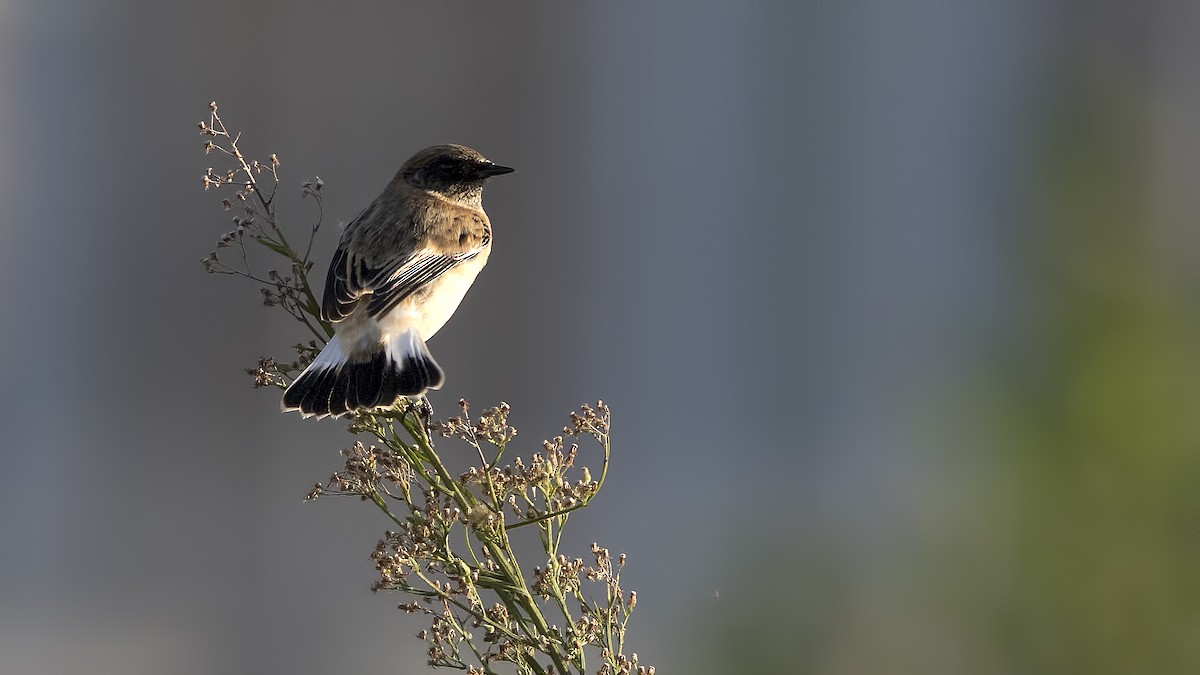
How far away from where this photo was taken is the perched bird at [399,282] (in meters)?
1.94

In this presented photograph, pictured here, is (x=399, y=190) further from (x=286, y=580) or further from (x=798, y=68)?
(x=798, y=68)

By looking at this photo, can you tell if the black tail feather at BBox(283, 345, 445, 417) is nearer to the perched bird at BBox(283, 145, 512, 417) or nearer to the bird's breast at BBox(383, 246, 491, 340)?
the perched bird at BBox(283, 145, 512, 417)

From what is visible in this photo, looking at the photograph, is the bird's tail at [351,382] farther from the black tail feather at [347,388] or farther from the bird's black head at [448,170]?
the bird's black head at [448,170]

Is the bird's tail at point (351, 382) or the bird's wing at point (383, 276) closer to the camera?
the bird's tail at point (351, 382)

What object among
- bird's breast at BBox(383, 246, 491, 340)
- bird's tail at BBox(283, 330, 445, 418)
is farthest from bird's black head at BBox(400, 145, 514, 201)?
bird's tail at BBox(283, 330, 445, 418)

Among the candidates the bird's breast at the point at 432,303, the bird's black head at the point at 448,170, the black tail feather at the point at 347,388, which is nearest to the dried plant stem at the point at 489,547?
the black tail feather at the point at 347,388

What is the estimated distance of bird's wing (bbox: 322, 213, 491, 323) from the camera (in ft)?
7.54

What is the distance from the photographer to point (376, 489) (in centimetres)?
151

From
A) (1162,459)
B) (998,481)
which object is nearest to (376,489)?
(998,481)

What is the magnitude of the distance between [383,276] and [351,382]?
1.64 feet

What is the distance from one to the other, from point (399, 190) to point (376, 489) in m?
1.54

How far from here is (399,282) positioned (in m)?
2.45

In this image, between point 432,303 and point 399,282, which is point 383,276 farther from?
point 432,303

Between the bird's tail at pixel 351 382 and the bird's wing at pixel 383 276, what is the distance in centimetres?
14
